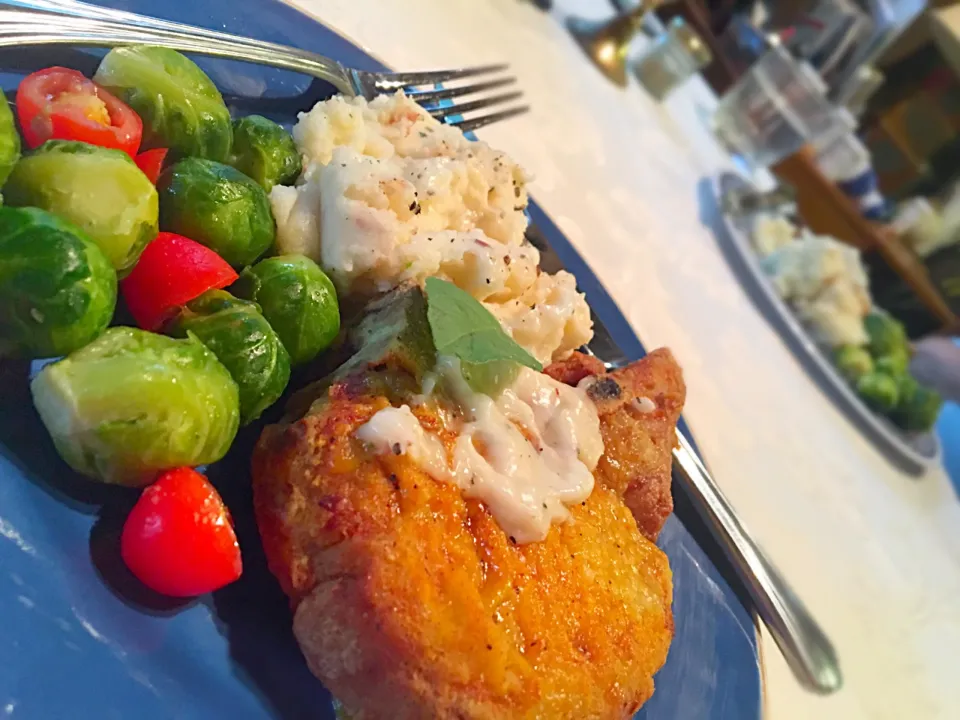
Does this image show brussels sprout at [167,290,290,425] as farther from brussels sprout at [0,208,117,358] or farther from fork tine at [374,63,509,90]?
fork tine at [374,63,509,90]

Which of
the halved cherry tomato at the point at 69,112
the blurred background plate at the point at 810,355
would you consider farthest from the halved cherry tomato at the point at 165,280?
the blurred background plate at the point at 810,355

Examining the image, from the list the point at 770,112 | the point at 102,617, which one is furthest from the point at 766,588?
the point at 770,112

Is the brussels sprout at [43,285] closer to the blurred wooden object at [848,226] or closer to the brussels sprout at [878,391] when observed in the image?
the brussels sprout at [878,391]

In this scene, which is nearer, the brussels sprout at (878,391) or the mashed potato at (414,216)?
the mashed potato at (414,216)

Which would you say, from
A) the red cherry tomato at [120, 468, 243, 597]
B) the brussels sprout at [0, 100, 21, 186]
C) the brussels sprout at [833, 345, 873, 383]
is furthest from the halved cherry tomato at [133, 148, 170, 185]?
the brussels sprout at [833, 345, 873, 383]

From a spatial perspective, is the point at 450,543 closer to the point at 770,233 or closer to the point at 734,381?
the point at 734,381

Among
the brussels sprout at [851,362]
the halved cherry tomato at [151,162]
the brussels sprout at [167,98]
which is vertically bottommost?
the brussels sprout at [851,362]

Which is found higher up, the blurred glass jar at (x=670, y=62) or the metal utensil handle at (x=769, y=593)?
the blurred glass jar at (x=670, y=62)
